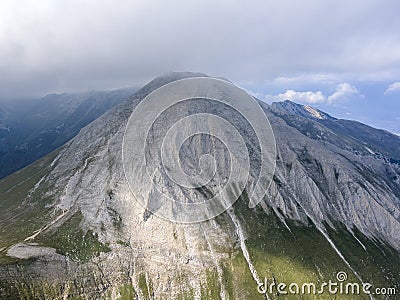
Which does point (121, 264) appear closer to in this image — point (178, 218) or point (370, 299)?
point (178, 218)

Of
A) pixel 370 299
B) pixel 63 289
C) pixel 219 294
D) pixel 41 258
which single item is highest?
pixel 41 258

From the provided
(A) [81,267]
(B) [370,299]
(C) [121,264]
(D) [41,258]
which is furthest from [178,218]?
(B) [370,299]

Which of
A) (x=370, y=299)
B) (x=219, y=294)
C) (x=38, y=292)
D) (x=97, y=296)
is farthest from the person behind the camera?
(x=370, y=299)

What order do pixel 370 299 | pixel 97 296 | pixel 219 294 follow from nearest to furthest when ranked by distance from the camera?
pixel 97 296, pixel 219 294, pixel 370 299

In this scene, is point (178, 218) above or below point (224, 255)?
above

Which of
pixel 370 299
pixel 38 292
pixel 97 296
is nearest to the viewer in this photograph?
A: pixel 38 292

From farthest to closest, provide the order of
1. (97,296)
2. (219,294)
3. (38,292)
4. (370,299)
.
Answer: (370,299)
(219,294)
(97,296)
(38,292)

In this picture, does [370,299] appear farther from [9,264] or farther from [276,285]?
[9,264]

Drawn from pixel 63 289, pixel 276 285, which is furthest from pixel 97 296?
pixel 276 285

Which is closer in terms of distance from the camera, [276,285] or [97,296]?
[97,296]
